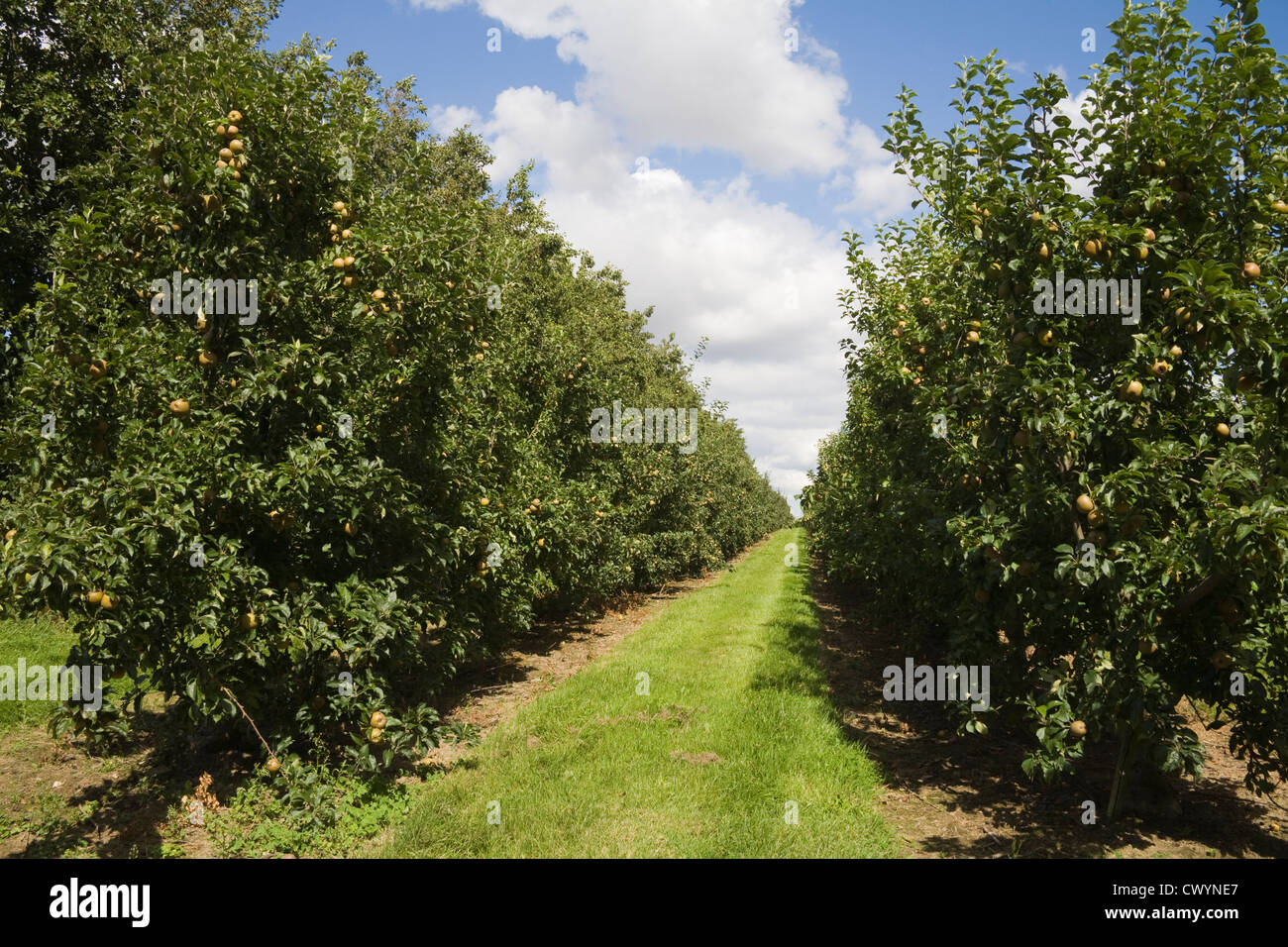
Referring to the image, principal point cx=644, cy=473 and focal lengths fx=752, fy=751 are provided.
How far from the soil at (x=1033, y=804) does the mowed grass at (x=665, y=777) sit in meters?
0.39

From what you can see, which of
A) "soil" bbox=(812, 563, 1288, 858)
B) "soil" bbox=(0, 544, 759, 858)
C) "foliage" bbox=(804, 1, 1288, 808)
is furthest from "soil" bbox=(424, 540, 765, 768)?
"foliage" bbox=(804, 1, 1288, 808)

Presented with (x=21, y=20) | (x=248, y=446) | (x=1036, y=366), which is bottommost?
(x=248, y=446)

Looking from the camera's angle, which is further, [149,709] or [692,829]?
[149,709]

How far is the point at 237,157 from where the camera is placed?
579cm

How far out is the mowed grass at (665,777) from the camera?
543cm

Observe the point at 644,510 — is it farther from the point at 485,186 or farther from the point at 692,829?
the point at 485,186

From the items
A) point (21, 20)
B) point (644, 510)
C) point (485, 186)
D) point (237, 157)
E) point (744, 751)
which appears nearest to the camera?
point (237, 157)

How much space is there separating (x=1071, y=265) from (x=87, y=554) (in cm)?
682

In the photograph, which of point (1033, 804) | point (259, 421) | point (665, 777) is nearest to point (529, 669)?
point (665, 777)

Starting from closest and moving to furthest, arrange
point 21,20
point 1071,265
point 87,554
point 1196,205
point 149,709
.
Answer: point 87,554
point 1196,205
point 1071,265
point 149,709
point 21,20

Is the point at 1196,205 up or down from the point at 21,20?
down

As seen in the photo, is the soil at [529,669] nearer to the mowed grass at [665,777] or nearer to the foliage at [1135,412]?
the mowed grass at [665,777]

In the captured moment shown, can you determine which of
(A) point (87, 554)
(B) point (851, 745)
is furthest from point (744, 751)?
(A) point (87, 554)

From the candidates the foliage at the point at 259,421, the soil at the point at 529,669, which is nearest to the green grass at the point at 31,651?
the foliage at the point at 259,421
